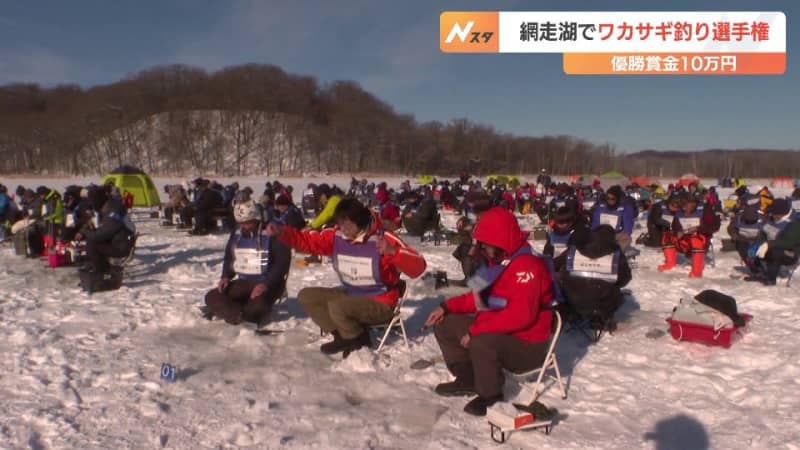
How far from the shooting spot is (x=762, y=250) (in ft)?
26.6

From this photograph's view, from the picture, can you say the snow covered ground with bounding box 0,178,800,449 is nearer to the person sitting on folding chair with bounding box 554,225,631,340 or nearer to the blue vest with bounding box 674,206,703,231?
the person sitting on folding chair with bounding box 554,225,631,340

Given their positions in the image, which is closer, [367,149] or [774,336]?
[774,336]

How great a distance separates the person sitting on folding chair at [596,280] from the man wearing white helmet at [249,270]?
283 centimetres

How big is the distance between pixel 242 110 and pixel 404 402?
260ft

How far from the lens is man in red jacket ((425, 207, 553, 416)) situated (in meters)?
3.71

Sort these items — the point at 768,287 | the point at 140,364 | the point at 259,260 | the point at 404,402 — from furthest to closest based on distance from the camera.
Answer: the point at 768,287, the point at 259,260, the point at 140,364, the point at 404,402

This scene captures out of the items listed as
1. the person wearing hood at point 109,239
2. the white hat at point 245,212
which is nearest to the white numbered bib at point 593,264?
the white hat at point 245,212

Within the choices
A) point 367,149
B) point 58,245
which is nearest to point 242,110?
point 367,149

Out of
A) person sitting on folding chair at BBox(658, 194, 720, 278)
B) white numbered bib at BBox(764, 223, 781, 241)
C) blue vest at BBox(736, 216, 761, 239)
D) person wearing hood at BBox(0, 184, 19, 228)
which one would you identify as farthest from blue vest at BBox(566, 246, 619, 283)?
person wearing hood at BBox(0, 184, 19, 228)

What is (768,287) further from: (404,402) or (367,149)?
(367,149)

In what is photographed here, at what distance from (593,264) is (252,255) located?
11.2 ft

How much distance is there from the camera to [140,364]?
4695 millimetres

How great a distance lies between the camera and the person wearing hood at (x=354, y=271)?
4.71 metres

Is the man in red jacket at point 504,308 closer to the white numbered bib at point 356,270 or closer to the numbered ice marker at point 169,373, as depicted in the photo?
the white numbered bib at point 356,270
